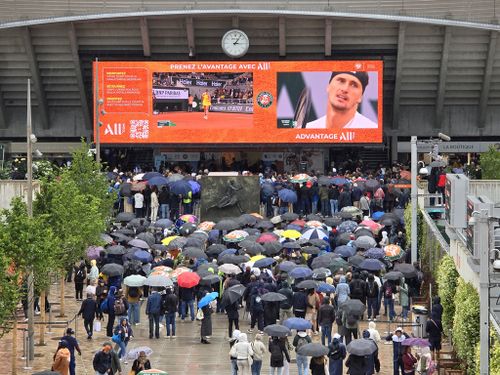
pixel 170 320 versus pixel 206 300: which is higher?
pixel 206 300

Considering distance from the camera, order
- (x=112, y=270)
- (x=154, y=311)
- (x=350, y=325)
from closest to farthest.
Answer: (x=350, y=325) < (x=154, y=311) < (x=112, y=270)

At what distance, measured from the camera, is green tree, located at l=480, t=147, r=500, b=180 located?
58594 millimetres

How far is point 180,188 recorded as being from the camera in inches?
2231

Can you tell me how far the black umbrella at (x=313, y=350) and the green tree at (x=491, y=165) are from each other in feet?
88.2

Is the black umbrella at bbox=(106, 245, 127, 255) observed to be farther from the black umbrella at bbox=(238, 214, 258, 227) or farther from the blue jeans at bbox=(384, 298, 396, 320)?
the blue jeans at bbox=(384, 298, 396, 320)

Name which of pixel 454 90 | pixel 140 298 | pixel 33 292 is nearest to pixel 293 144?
pixel 454 90

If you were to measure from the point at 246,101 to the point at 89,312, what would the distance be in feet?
101

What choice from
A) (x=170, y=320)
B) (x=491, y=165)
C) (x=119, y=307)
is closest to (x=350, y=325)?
(x=170, y=320)

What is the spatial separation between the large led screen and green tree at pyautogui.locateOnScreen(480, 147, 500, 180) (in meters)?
8.41

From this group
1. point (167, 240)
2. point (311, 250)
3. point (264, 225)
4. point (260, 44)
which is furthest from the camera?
point (260, 44)

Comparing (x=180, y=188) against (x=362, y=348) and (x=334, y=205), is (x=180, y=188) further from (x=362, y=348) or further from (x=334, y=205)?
(x=362, y=348)

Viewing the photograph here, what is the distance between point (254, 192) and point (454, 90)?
17645mm

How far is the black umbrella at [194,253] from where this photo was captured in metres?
43.8

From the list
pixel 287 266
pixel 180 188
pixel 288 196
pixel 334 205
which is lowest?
pixel 287 266
